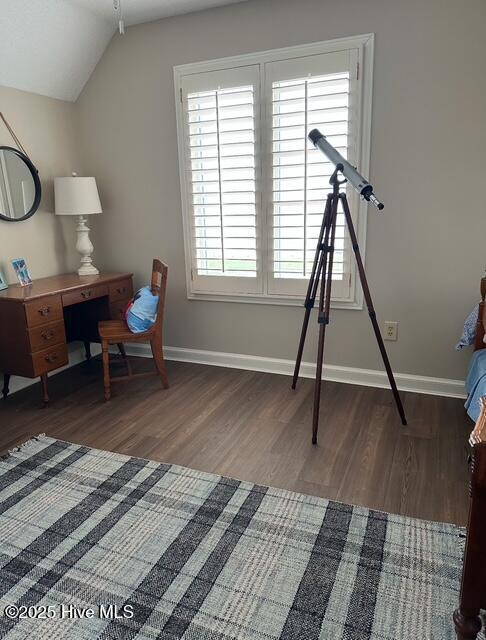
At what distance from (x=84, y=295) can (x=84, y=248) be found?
0.52 meters

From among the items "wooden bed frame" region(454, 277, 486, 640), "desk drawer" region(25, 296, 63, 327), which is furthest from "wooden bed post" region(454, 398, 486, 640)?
"desk drawer" region(25, 296, 63, 327)

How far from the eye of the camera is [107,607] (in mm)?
1461

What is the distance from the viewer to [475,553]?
45.1 inches

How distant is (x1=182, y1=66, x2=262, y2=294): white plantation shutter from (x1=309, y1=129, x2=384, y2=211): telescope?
0.65m

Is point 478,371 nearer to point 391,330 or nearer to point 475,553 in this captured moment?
point 391,330

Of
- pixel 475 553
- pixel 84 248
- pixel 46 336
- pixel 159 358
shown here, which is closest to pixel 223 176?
pixel 84 248

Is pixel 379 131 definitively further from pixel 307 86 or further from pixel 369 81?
pixel 307 86

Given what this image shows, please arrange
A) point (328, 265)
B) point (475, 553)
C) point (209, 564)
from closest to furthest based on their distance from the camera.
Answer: point (475, 553)
point (209, 564)
point (328, 265)

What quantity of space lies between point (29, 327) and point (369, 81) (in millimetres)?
2464

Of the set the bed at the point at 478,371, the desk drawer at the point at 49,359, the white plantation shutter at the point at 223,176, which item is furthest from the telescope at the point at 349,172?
the desk drawer at the point at 49,359

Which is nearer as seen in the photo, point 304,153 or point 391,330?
point 304,153

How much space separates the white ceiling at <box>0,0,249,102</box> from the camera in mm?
2693

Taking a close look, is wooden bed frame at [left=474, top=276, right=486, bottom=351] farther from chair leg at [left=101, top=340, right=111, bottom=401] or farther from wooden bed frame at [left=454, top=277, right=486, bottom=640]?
chair leg at [left=101, top=340, right=111, bottom=401]

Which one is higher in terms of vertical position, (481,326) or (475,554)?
(481,326)
